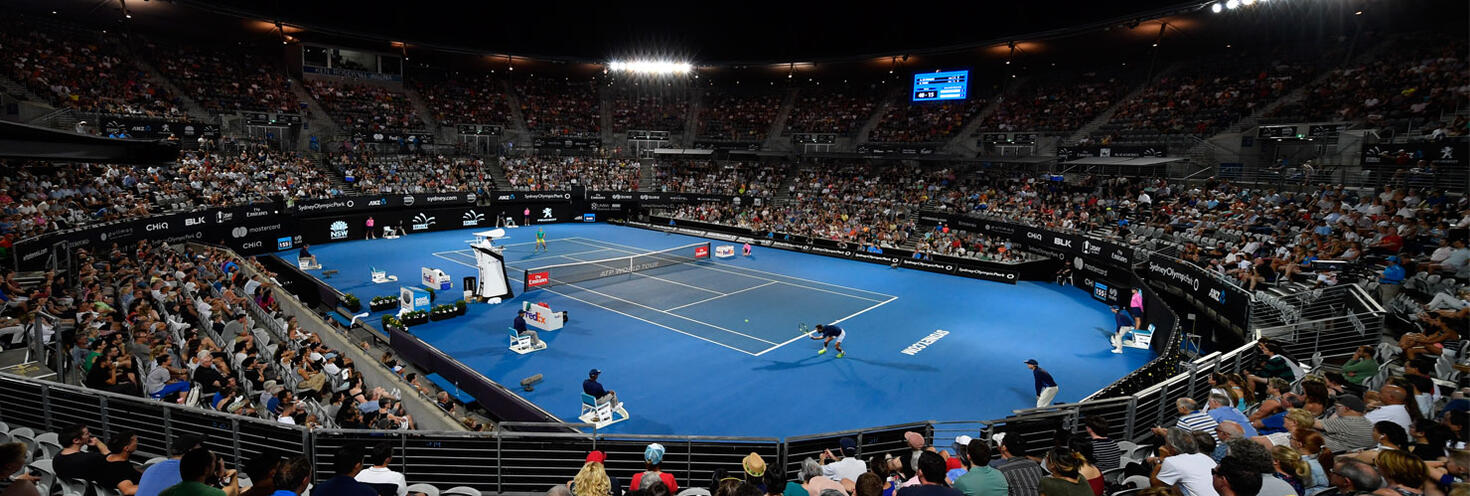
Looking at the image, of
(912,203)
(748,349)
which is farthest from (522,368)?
(912,203)

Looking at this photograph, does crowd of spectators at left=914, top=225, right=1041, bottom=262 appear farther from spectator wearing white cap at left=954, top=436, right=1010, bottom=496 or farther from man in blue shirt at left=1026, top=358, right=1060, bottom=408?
spectator wearing white cap at left=954, top=436, right=1010, bottom=496

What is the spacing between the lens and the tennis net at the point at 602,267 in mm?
28344

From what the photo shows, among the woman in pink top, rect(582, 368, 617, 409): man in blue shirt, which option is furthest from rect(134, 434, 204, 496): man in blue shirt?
the woman in pink top

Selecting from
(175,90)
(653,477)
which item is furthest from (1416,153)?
(175,90)

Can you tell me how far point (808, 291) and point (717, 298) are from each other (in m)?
4.45

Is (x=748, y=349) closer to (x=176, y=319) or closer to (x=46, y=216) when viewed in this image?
(x=176, y=319)

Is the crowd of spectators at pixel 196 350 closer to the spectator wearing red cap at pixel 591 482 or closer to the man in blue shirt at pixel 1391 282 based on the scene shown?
the spectator wearing red cap at pixel 591 482

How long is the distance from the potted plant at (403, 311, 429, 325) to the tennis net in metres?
5.14

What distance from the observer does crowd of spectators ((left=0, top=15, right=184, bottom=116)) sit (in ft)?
111

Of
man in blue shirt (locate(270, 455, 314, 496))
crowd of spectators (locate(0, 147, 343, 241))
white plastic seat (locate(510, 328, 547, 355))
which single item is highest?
crowd of spectators (locate(0, 147, 343, 241))

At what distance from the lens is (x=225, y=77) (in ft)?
147

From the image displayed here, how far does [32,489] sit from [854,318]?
872 inches

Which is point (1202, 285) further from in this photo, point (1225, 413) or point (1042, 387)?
point (1225, 413)

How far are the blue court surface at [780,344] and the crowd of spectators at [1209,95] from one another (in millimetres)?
14357
